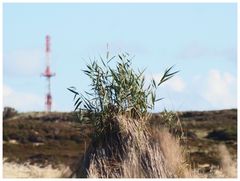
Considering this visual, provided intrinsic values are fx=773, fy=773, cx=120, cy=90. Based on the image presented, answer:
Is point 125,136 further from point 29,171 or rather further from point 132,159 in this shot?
point 29,171

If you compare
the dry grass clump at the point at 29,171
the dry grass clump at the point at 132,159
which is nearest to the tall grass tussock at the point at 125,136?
the dry grass clump at the point at 132,159

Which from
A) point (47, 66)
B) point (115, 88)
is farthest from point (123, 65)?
point (47, 66)

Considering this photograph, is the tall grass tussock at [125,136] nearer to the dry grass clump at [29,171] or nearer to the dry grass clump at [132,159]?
the dry grass clump at [132,159]

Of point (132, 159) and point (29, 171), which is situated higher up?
point (132, 159)

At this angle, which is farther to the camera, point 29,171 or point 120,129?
point 29,171

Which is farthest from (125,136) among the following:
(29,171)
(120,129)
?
(29,171)

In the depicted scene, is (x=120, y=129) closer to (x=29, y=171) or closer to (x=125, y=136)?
(x=125, y=136)

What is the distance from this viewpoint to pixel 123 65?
30.1 ft

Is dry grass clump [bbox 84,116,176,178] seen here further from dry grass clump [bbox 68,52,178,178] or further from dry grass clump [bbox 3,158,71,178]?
dry grass clump [bbox 3,158,71,178]

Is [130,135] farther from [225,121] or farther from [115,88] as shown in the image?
[225,121]

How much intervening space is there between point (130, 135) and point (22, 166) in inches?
821

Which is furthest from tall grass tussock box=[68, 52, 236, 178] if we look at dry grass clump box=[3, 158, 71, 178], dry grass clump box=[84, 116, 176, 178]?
dry grass clump box=[3, 158, 71, 178]

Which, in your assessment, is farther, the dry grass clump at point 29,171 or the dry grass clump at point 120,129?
the dry grass clump at point 29,171

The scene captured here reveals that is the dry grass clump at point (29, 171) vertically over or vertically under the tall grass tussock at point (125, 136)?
under
